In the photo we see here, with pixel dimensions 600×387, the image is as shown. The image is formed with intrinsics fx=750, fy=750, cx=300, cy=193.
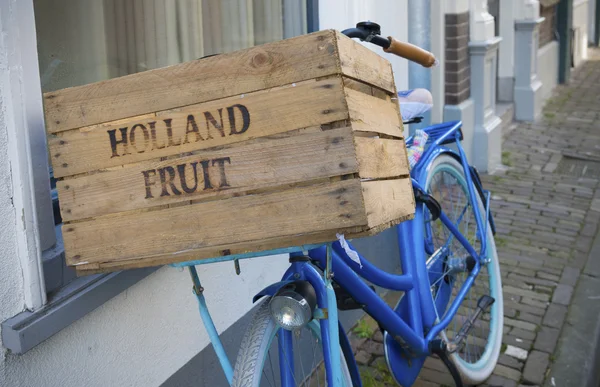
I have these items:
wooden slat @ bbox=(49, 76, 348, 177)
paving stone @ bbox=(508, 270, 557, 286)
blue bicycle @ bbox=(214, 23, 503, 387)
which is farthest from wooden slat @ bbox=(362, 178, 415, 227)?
paving stone @ bbox=(508, 270, 557, 286)

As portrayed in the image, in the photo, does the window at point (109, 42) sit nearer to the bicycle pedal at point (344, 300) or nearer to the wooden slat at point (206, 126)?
the wooden slat at point (206, 126)

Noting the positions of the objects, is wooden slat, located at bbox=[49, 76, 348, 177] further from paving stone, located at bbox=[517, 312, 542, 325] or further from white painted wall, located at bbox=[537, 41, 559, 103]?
white painted wall, located at bbox=[537, 41, 559, 103]

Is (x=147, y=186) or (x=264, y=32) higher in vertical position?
(x=264, y=32)

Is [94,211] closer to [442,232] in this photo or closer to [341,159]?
[341,159]

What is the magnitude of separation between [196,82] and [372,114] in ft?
1.52

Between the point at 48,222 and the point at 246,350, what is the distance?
778 millimetres

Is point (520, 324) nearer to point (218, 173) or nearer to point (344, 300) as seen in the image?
point (344, 300)

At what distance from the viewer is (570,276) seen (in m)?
4.95

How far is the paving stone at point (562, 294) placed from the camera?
4.58 metres

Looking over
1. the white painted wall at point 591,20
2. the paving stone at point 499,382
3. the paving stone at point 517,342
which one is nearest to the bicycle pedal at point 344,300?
the paving stone at point 499,382

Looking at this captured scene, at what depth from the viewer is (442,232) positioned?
11.6ft

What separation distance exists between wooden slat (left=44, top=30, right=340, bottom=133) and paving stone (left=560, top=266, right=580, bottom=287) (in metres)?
3.61

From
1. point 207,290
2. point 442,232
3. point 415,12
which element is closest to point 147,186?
point 207,290

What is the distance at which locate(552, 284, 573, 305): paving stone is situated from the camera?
458 cm
